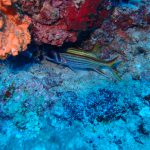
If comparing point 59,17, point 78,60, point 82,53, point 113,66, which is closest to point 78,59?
point 78,60

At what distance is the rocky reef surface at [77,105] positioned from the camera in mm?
3141

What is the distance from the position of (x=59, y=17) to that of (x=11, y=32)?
29.0 inches

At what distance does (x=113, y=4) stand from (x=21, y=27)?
64.4 inches

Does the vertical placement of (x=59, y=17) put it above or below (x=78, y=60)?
above

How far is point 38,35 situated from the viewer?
3.60m

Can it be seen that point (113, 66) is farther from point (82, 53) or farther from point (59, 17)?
point (59, 17)

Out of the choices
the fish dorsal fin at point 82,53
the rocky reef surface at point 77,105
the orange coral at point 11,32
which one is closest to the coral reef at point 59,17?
the orange coral at point 11,32

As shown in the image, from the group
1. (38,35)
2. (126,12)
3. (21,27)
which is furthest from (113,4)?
(21,27)

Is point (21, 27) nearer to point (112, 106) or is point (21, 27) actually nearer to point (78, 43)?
point (78, 43)

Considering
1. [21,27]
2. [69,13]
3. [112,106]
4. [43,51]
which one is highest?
[69,13]

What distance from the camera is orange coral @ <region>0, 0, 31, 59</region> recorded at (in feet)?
9.94

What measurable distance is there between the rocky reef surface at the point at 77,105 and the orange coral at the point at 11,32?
31.9 inches

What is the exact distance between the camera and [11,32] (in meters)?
3.15

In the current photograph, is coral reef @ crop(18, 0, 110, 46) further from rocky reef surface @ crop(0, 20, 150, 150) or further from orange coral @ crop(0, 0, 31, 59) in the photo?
rocky reef surface @ crop(0, 20, 150, 150)
